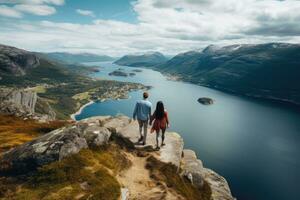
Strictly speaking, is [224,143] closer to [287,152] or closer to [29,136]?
[287,152]

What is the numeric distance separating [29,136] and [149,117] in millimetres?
25529

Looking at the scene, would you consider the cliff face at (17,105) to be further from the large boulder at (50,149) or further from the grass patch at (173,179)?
the grass patch at (173,179)

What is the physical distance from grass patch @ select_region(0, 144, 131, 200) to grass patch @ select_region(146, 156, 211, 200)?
14.1 feet

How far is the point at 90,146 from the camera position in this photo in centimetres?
2655

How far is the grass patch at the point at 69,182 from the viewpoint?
1895 cm

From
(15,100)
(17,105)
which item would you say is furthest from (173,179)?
(15,100)

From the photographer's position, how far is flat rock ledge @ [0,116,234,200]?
73.3ft

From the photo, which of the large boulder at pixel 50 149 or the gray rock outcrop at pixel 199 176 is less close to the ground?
the large boulder at pixel 50 149

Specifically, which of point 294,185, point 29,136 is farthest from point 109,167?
point 294,185

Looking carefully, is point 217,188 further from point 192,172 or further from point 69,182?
point 69,182

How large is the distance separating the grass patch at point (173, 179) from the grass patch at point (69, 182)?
14.1 feet

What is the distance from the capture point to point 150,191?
896 inches

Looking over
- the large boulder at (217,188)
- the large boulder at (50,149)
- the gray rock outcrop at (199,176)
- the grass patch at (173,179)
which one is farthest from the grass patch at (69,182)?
the large boulder at (217,188)

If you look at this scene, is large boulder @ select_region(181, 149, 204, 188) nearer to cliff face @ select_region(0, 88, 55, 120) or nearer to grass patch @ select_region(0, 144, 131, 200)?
grass patch @ select_region(0, 144, 131, 200)
